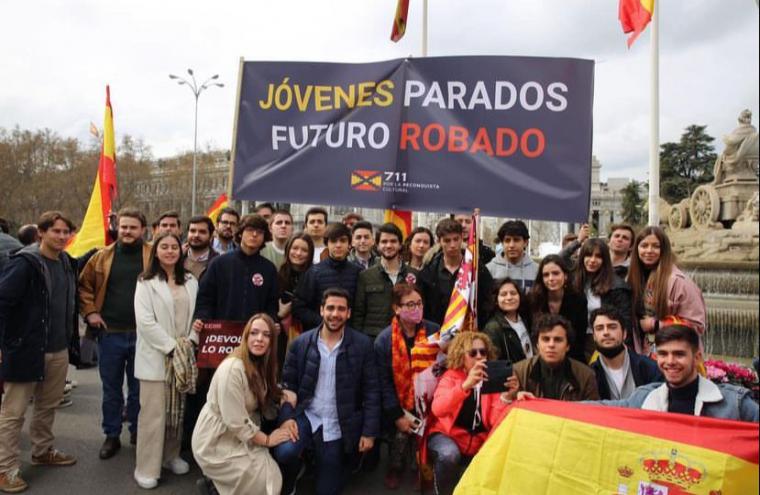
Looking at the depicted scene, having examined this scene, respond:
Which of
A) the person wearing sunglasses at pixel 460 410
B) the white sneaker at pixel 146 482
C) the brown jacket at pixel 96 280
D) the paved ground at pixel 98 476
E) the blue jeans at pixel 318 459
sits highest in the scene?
the brown jacket at pixel 96 280

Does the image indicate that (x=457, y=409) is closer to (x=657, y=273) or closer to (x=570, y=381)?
(x=570, y=381)

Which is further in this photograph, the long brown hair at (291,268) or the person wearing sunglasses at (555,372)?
the long brown hair at (291,268)

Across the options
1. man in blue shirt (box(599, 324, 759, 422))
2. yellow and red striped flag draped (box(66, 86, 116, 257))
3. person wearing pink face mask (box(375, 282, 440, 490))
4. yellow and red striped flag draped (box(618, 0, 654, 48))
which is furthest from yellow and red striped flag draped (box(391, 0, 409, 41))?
man in blue shirt (box(599, 324, 759, 422))

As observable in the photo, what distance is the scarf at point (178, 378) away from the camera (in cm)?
430

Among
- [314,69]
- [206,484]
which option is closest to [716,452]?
[206,484]

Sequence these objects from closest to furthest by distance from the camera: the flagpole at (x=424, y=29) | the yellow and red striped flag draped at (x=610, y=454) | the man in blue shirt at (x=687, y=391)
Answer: the yellow and red striped flag draped at (x=610, y=454) < the man in blue shirt at (x=687, y=391) < the flagpole at (x=424, y=29)

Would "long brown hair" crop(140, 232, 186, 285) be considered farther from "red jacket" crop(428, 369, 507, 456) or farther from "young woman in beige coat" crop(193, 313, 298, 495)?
"red jacket" crop(428, 369, 507, 456)

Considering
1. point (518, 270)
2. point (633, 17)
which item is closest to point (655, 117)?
point (633, 17)

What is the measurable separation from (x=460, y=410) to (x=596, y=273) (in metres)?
1.55

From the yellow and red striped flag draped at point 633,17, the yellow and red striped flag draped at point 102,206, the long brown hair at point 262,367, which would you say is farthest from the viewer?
the yellow and red striped flag draped at point 633,17

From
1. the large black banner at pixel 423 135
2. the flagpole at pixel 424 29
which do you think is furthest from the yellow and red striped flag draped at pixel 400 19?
the large black banner at pixel 423 135

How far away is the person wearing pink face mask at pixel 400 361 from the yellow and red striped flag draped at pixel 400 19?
7.00 metres

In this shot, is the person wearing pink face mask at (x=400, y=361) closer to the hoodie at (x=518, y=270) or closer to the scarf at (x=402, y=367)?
the scarf at (x=402, y=367)

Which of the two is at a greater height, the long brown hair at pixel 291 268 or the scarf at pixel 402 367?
the long brown hair at pixel 291 268
